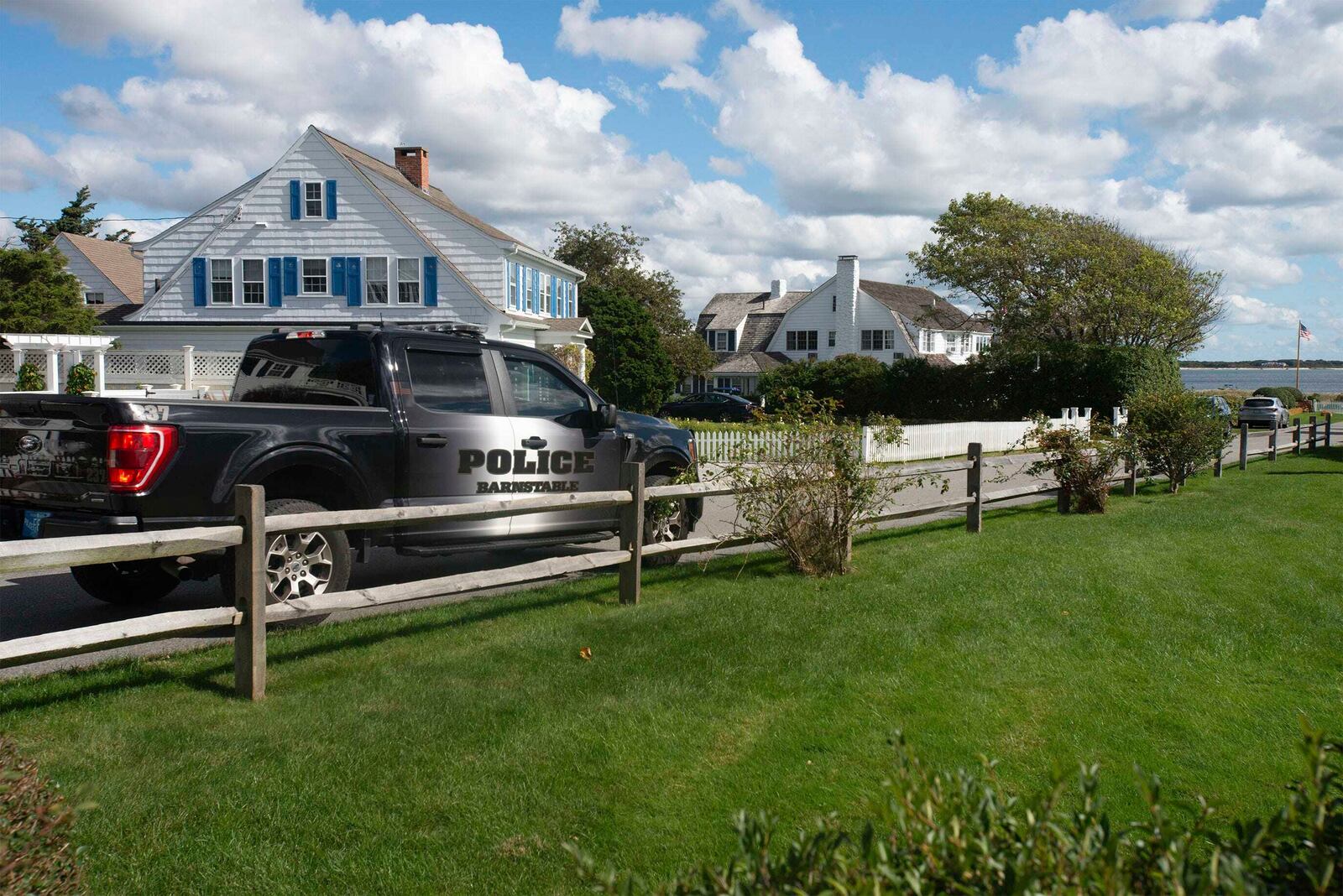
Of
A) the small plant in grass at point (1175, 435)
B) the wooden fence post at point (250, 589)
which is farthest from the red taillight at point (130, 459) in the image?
the small plant in grass at point (1175, 435)

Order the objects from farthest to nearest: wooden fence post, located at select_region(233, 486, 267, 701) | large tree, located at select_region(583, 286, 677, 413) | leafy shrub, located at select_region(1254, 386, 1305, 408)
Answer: leafy shrub, located at select_region(1254, 386, 1305, 408), large tree, located at select_region(583, 286, 677, 413), wooden fence post, located at select_region(233, 486, 267, 701)

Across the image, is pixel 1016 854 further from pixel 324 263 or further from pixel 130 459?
pixel 324 263

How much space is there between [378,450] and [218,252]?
30.8m

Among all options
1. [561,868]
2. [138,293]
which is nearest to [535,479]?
[561,868]

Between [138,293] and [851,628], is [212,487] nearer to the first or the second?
[851,628]

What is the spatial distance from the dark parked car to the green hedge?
3.92 meters

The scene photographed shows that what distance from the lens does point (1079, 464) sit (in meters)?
14.5

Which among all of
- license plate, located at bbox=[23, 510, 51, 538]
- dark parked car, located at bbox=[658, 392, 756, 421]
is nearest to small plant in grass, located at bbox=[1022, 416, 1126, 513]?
license plate, located at bbox=[23, 510, 51, 538]

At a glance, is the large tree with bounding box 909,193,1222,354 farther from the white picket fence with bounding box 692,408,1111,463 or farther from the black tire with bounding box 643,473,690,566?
the black tire with bounding box 643,473,690,566

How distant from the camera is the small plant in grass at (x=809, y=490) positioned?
360 inches

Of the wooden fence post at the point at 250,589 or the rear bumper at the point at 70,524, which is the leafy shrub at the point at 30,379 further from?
the wooden fence post at the point at 250,589

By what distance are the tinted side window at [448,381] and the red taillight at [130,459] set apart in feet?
7.20

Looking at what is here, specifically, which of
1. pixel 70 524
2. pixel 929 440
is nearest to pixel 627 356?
pixel 929 440

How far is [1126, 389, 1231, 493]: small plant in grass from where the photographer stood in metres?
17.3
